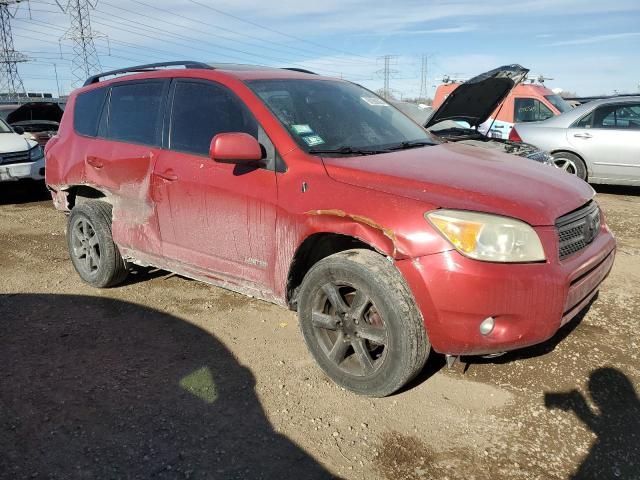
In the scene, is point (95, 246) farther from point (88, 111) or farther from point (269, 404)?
A: point (269, 404)

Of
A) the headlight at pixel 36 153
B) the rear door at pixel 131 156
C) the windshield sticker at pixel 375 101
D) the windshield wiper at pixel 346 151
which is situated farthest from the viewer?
the headlight at pixel 36 153

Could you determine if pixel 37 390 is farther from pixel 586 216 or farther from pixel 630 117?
pixel 630 117

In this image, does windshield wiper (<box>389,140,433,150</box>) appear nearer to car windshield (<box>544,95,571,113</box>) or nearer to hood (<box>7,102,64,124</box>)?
car windshield (<box>544,95,571,113</box>)

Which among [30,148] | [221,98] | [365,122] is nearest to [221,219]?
[221,98]

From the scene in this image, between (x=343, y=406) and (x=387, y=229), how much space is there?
39.8 inches

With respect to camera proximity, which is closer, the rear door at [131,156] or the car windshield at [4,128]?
the rear door at [131,156]

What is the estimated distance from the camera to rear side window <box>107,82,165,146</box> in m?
4.02

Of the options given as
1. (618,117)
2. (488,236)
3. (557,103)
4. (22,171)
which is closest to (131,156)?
(488,236)

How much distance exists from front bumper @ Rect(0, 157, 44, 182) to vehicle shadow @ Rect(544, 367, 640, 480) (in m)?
8.63

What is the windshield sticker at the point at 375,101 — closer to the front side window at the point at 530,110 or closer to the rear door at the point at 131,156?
the rear door at the point at 131,156

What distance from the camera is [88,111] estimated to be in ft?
15.6

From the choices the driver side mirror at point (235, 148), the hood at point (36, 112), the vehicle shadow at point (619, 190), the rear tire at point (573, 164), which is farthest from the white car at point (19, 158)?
the vehicle shadow at point (619, 190)

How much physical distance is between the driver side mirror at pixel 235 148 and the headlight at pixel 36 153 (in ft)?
23.7

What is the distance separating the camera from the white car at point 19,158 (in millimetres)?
8727
